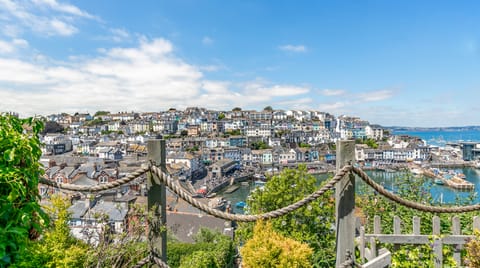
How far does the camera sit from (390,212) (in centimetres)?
510

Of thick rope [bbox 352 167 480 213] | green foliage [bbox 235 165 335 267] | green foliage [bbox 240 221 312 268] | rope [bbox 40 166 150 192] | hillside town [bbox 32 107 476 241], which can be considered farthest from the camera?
hillside town [bbox 32 107 476 241]

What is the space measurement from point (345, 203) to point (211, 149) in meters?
67.1

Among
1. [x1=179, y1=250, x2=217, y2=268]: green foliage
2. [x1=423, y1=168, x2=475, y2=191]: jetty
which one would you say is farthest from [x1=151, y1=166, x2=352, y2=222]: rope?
[x1=423, y1=168, x2=475, y2=191]: jetty

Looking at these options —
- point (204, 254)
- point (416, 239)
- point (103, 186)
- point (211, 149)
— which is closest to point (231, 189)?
point (211, 149)

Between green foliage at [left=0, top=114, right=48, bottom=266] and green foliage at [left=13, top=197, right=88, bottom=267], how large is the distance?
0.20m

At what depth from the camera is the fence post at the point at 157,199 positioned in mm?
1920

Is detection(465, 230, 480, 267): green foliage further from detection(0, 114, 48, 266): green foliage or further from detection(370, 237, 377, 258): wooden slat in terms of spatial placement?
detection(0, 114, 48, 266): green foliage

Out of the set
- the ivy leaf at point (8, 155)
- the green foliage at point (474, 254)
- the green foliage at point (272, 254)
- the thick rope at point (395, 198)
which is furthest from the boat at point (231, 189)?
the ivy leaf at point (8, 155)

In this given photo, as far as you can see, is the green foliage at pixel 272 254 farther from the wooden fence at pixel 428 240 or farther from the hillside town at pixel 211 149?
the hillside town at pixel 211 149

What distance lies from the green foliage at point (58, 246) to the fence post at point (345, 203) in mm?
1631

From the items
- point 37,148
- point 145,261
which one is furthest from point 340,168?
point 37,148

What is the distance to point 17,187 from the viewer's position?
127 centimetres

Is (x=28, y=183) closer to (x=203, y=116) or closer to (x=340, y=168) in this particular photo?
(x=340, y=168)

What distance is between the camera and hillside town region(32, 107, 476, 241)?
42188 millimetres
